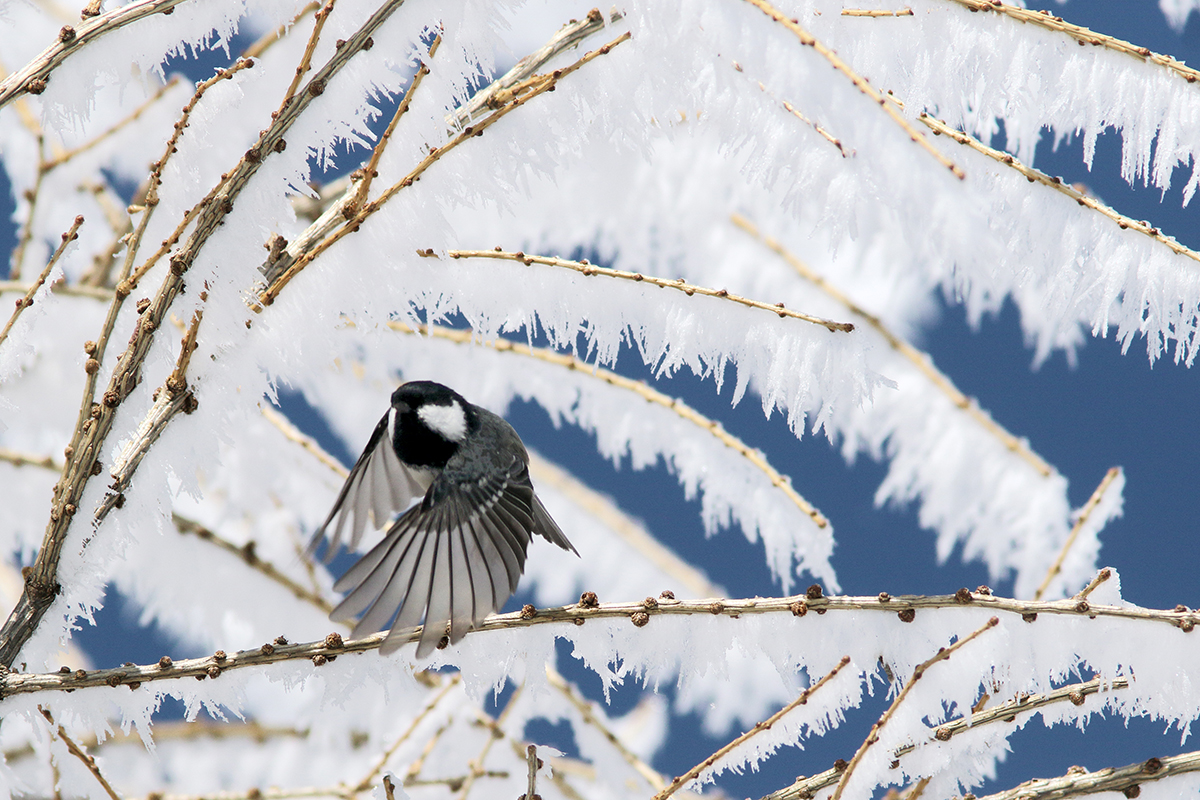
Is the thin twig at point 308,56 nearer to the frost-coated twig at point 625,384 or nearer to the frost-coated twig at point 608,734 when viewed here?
the frost-coated twig at point 625,384

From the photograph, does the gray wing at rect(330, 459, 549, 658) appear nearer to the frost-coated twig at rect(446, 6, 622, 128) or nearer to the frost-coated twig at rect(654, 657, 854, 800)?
the frost-coated twig at rect(654, 657, 854, 800)

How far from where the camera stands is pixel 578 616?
627mm

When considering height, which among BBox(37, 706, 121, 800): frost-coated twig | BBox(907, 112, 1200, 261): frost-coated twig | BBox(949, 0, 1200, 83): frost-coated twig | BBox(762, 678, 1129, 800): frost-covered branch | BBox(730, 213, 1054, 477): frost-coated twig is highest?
BBox(730, 213, 1054, 477): frost-coated twig

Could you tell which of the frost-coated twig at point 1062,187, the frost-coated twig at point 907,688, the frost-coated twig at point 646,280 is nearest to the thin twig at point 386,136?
the frost-coated twig at point 646,280

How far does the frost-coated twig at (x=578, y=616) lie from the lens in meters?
0.59

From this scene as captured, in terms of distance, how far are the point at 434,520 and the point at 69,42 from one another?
461mm

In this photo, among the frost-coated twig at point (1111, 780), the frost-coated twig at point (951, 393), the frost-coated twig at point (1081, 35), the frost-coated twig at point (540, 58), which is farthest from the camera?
the frost-coated twig at point (951, 393)

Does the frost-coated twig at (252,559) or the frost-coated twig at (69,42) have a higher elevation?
the frost-coated twig at (69,42)

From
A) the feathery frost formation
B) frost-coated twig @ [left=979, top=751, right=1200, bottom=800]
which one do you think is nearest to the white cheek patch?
the feathery frost formation

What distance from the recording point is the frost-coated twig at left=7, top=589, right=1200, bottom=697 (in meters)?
0.59

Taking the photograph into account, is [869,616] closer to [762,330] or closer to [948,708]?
[948,708]

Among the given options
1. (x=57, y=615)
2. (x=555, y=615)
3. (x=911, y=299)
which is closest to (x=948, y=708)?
(x=555, y=615)

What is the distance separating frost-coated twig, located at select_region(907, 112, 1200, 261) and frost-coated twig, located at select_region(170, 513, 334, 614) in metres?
0.83

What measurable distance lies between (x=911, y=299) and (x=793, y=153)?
28.3 inches
